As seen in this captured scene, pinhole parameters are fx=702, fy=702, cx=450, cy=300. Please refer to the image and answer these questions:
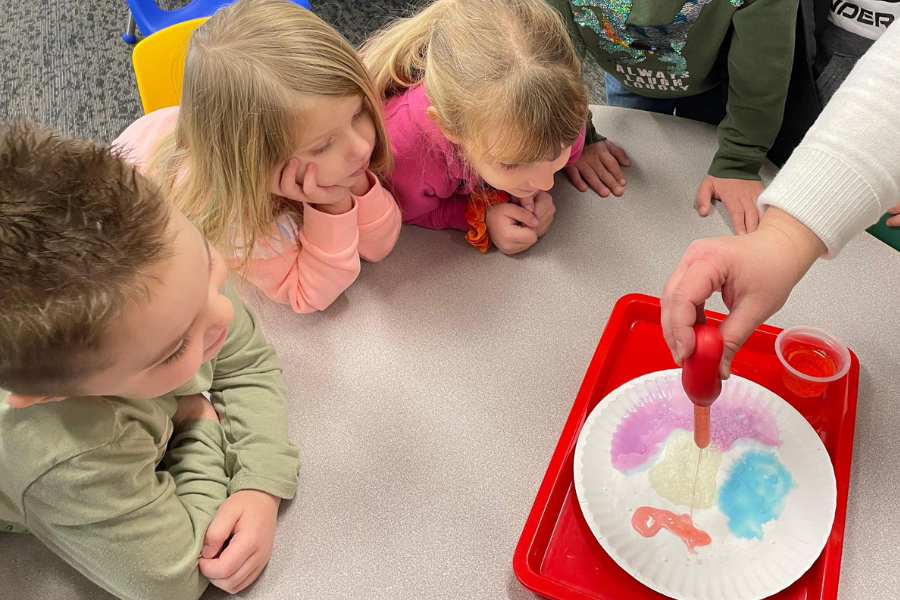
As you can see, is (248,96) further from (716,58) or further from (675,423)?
(716,58)

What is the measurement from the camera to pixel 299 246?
3.22 feet

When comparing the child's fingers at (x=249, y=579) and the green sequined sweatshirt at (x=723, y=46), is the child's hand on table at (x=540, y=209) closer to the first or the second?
the green sequined sweatshirt at (x=723, y=46)

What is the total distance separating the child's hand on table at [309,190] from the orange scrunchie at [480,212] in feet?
0.60

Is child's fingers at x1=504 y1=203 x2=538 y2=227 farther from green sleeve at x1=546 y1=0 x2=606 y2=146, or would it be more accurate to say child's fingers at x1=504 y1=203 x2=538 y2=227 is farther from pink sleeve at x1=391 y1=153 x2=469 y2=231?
green sleeve at x1=546 y1=0 x2=606 y2=146

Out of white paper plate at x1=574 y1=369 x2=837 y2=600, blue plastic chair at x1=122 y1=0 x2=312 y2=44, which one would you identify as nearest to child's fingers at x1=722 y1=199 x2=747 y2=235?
white paper plate at x1=574 y1=369 x2=837 y2=600

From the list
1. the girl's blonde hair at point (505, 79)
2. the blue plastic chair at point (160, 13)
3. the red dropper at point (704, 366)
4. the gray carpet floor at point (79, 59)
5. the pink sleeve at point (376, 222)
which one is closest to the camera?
the red dropper at point (704, 366)

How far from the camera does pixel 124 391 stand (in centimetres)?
61

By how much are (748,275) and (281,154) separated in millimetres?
521

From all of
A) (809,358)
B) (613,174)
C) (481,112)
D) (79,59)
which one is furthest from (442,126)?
(79,59)

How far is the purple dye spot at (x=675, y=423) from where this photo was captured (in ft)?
2.48

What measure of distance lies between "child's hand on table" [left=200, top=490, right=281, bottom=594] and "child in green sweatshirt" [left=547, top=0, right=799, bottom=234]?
0.63 meters

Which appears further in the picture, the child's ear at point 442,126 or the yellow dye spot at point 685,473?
the child's ear at point 442,126

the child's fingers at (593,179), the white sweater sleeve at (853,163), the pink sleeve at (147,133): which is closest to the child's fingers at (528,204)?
the child's fingers at (593,179)

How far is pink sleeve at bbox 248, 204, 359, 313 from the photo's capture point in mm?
910
